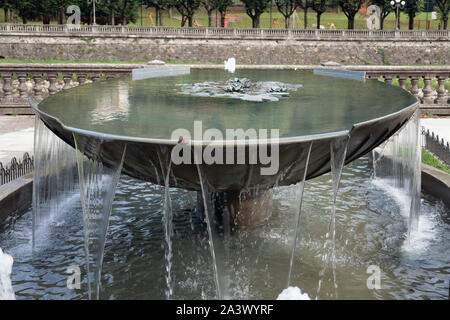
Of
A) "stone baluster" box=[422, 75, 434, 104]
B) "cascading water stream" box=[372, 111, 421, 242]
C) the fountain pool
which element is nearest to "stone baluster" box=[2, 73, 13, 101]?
the fountain pool

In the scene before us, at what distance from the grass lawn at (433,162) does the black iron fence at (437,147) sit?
0.11 meters

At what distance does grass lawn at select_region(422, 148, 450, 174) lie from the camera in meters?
9.36

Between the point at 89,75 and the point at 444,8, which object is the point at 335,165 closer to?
the point at 89,75

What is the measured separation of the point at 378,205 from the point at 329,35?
115 feet

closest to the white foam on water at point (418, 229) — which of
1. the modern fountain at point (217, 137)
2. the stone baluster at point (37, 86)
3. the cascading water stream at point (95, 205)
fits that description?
the modern fountain at point (217, 137)

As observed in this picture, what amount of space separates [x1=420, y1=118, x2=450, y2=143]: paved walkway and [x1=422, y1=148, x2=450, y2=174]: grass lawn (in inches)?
79.0

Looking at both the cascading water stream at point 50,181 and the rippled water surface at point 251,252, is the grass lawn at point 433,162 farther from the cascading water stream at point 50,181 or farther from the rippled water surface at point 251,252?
the cascading water stream at point 50,181

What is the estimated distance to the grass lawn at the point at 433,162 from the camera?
9357 millimetres

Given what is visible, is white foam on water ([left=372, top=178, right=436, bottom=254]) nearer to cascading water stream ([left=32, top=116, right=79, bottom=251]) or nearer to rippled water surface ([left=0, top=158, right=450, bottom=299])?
rippled water surface ([left=0, top=158, right=450, bottom=299])

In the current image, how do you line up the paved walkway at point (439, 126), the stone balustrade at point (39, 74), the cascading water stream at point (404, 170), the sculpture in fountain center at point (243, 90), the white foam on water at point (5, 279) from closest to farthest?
the white foam on water at point (5, 279)
the sculpture in fountain center at point (243, 90)
the cascading water stream at point (404, 170)
the paved walkway at point (439, 126)
the stone balustrade at point (39, 74)

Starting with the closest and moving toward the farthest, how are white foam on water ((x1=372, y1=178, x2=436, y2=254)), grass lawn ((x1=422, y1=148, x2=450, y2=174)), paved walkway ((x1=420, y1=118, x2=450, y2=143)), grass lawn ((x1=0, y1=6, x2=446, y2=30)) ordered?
white foam on water ((x1=372, y1=178, x2=436, y2=254)) < grass lawn ((x1=422, y1=148, x2=450, y2=174)) < paved walkway ((x1=420, y1=118, x2=450, y2=143)) < grass lawn ((x1=0, y1=6, x2=446, y2=30))

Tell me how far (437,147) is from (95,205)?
603 centimetres

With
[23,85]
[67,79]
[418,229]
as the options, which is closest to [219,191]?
[418,229]

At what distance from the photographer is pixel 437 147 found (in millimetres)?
10492
